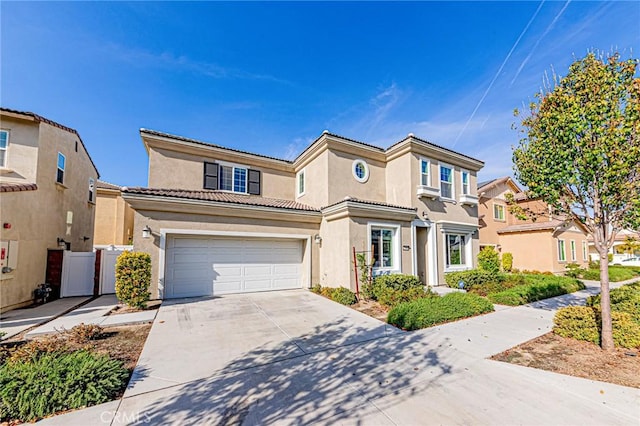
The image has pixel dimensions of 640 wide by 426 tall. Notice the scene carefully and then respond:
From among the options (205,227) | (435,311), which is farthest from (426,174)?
(205,227)

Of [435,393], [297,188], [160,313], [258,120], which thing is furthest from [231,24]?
[435,393]

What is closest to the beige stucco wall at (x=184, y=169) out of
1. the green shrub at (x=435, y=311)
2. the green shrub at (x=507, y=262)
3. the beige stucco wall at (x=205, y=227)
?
the beige stucco wall at (x=205, y=227)

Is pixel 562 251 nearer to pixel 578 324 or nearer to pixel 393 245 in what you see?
pixel 393 245

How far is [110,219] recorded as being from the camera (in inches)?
777

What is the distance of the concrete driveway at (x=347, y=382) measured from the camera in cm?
329

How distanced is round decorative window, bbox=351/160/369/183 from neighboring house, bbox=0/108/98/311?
12208 millimetres

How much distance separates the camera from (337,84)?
1439 cm

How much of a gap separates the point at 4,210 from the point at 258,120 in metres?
10.9

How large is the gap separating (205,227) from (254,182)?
4.22m

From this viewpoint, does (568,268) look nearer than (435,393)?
No

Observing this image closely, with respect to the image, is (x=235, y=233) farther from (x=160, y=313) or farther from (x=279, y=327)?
(x=279, y=327)

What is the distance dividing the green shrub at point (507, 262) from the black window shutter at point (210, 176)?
21155mm

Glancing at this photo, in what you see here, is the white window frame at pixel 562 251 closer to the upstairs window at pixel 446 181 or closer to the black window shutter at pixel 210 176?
the upstairs window at pixel 446 181

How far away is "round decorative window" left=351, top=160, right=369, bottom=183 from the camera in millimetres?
13316
